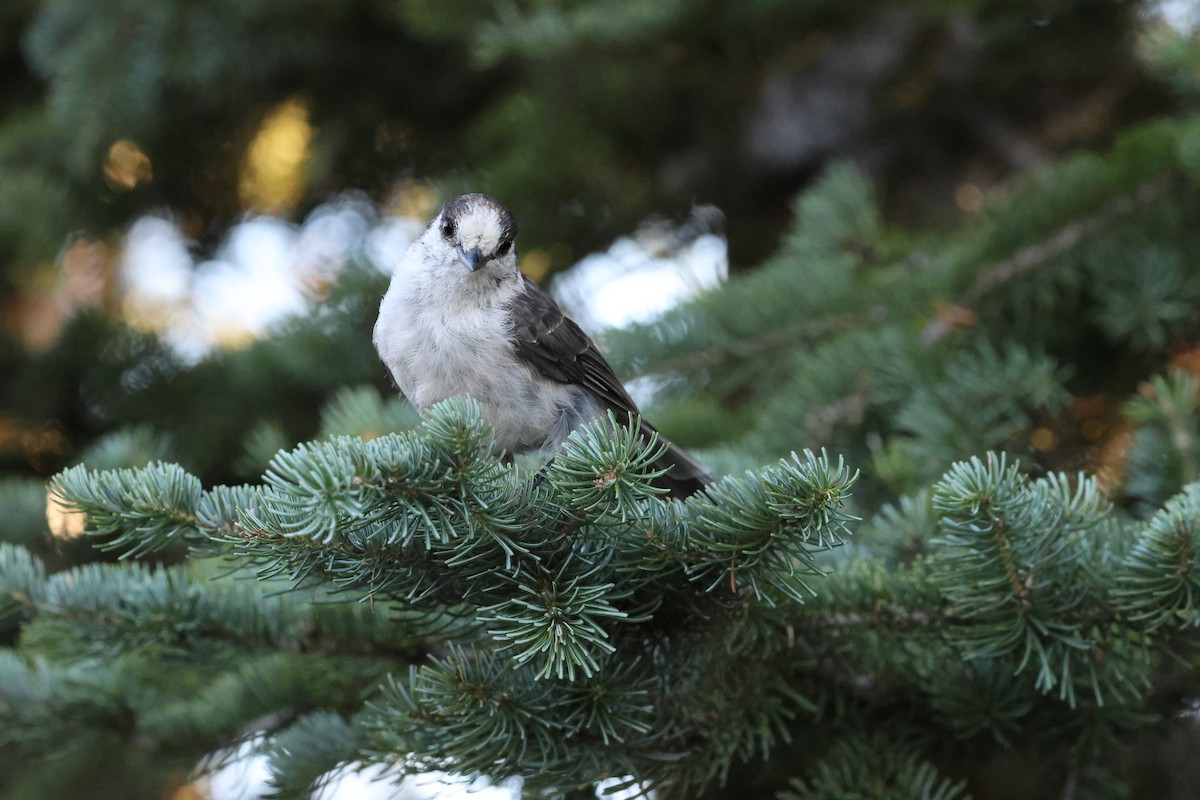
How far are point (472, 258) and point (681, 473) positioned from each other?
715mm

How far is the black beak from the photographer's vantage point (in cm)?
273

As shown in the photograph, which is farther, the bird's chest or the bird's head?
the bird's head

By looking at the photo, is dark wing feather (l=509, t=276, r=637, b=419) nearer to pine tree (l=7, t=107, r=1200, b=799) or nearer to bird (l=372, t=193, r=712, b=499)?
bird (l=372, t=193, r=712, b=499)

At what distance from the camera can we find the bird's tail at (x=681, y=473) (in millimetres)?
2650

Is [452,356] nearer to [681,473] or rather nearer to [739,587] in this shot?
[681,473]

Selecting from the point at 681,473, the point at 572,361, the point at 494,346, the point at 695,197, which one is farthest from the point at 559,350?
the point at 695,197

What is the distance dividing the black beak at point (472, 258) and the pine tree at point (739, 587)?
0.46 metres

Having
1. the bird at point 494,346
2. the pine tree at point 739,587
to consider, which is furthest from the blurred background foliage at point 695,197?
the bird at point 494,346

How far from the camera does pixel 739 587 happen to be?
190 cm

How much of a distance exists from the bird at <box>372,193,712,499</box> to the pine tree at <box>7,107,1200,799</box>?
21 centimetres

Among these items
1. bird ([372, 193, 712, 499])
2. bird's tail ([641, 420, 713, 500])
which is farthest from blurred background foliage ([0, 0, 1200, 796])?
bird ([372, 193, 712, 499])

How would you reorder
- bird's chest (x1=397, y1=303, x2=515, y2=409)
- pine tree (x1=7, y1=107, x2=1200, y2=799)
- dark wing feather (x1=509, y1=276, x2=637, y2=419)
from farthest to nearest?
dark wing feather (x1=509, y1=276, x2=637, y2=419)
bird's chest (x1=397, y1=303, x2=515, y2=409)
pine tree (x1=7, y1=107, x2=1200, y2=799)

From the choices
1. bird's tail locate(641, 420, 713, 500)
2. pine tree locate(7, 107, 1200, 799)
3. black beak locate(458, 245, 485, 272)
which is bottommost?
pine tree locate(7, 107, 1200, 799)

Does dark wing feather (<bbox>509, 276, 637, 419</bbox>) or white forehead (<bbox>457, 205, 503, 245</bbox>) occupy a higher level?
white forehead (<bbox>457, 205, 503, 245</bbox>)
